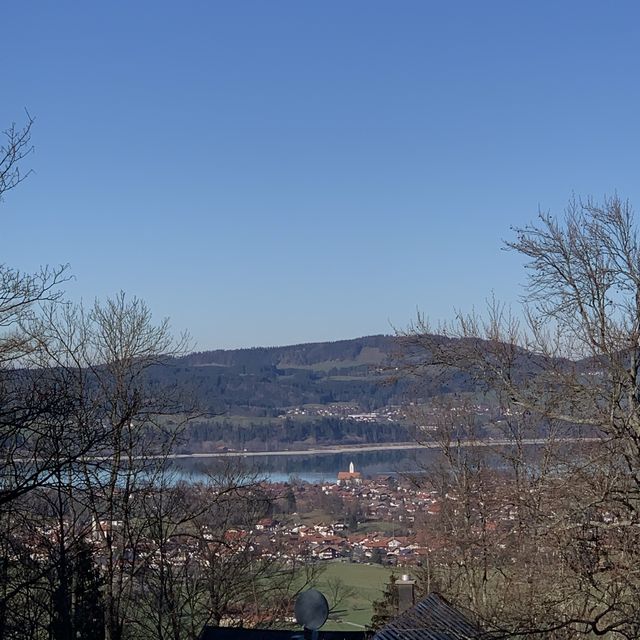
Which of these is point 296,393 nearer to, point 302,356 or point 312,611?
point 302,356

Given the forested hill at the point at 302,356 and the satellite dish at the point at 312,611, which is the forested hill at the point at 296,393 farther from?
the satellite dish at the point at 312,611

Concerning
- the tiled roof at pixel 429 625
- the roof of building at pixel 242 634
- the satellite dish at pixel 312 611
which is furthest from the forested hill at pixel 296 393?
the satellite dish at pixel 312 611

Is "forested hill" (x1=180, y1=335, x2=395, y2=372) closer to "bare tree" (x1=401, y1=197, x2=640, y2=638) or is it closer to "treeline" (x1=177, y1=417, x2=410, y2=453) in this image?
"treeline" (x1=177, y1=417, x2=410, y2=453)

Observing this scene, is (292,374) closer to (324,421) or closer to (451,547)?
(324,421)

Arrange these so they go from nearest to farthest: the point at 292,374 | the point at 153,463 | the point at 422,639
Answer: the point at 422,639
the point at 153,463
the point at 292,374

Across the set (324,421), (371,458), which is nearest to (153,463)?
(371,458)

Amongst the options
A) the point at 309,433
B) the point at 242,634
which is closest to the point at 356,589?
the point at 242,634

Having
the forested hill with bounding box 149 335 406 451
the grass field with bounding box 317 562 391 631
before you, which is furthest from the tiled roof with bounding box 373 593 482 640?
the forested hill with bounding box 149 335 406 451
